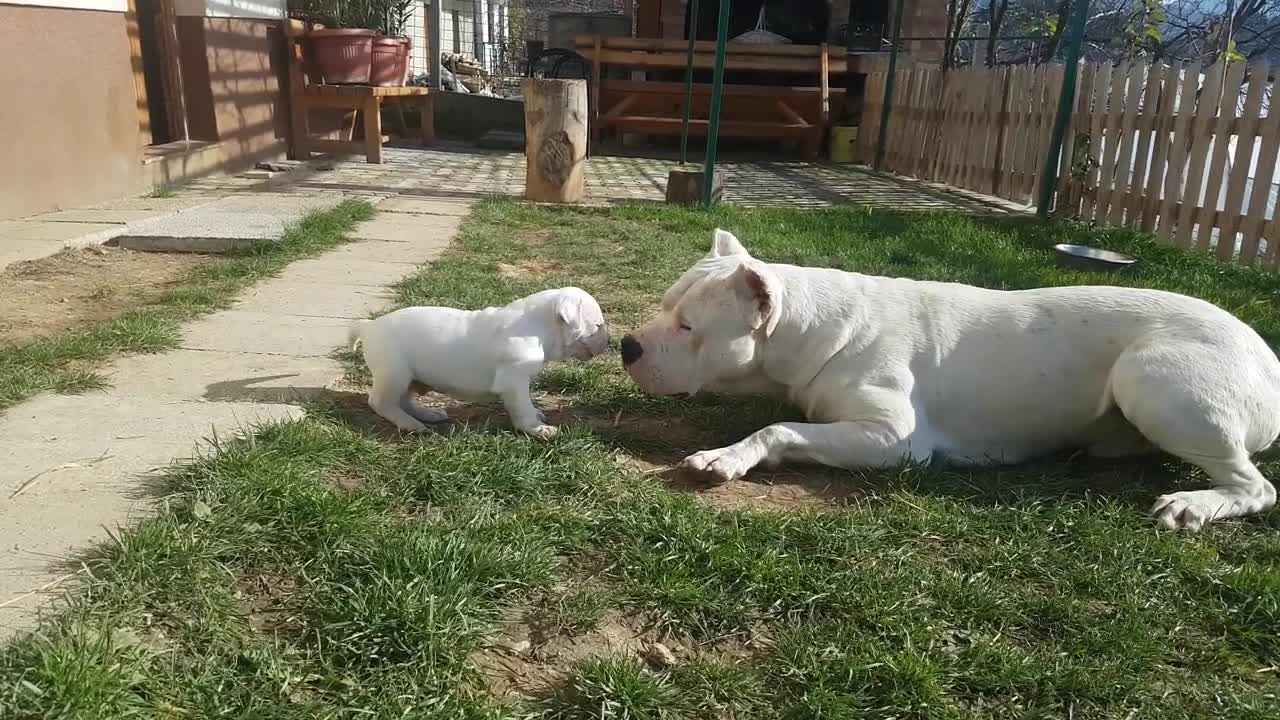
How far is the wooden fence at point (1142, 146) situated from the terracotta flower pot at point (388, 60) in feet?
22.6

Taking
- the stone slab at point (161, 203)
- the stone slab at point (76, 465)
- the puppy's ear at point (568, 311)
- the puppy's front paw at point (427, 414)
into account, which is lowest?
the puppy's front paw at point (427, 414)

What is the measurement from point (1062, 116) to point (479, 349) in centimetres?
776

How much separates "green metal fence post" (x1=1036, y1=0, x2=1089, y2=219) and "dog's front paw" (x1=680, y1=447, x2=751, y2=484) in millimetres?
7204

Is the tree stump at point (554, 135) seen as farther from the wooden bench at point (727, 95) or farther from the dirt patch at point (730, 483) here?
the wooden bench at point (727, 95)

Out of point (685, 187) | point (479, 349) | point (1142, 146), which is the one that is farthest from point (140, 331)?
point (1142, 146)

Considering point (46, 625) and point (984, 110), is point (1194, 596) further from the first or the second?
point (984, 110)

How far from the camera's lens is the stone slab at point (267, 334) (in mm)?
4000

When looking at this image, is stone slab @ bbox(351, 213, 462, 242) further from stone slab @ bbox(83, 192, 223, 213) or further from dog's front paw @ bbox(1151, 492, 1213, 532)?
dog's front paw @ bbox(1151, 492, 1213, 532)

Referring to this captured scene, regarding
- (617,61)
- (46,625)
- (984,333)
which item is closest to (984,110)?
(617,61)

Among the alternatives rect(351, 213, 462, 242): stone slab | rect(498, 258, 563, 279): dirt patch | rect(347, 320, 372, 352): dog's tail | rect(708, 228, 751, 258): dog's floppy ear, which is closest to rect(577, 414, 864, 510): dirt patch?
rect(708, 228, 751, 258): dog's floppy ear

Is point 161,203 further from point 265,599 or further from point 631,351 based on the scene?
point 265,599

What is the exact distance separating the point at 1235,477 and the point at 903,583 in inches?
55.0

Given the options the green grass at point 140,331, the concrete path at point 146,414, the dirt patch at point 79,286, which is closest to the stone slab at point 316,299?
the concrete path at point 146,414

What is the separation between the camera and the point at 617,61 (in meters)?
14.2
